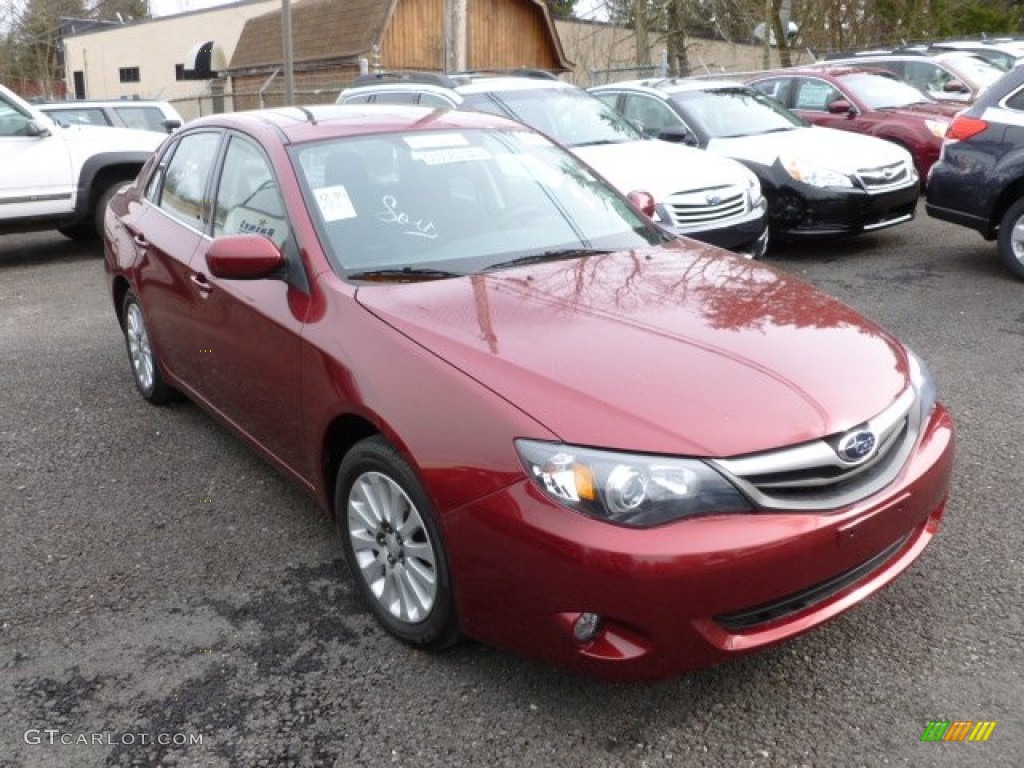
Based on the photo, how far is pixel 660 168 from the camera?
769 cm

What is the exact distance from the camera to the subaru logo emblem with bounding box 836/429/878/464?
8.31 ft

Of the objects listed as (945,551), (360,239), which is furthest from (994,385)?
(360,239)

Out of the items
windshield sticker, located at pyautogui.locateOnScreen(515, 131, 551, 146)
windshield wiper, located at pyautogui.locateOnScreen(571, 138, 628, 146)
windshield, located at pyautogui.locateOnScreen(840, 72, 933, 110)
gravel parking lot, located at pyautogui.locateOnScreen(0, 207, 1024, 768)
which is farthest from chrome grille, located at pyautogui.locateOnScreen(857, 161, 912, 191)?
windshield sticker, located at pyautogui.locateOnScreen(515, 131, 551, 146)

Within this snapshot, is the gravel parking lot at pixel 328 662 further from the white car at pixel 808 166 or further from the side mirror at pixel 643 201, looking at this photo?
the white car at pixel 808 166

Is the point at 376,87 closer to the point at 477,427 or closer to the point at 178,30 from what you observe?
the point at 477,427

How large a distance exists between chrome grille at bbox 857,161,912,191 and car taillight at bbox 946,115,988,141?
2.51 feet

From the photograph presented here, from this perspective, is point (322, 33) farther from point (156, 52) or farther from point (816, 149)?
point (816, 149)

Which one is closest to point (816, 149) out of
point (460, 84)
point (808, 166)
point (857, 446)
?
point (808, 166)

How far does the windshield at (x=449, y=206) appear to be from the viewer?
345 centimetres

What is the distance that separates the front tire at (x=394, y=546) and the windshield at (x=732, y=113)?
7.12 m

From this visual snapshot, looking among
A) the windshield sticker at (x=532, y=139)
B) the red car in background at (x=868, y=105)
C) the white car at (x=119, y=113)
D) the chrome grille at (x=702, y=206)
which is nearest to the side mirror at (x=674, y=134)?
the chrome grille at (x=702, y=206)

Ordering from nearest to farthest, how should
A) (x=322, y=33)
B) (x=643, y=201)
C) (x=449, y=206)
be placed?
(x=449, y=206) < (x=643, y=201) < (x=322, y=33)

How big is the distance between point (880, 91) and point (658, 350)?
33.4 ft

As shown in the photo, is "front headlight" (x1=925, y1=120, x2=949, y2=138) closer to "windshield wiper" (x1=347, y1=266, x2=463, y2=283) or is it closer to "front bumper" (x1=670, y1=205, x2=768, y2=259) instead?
"front bumper" (x1=670, y1=205, x2=768, y2=259)
